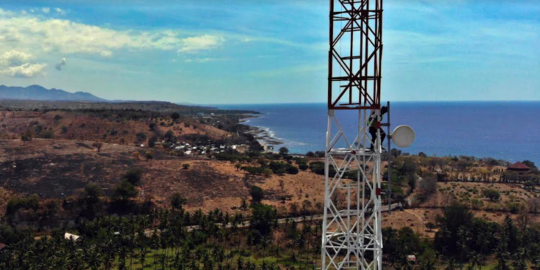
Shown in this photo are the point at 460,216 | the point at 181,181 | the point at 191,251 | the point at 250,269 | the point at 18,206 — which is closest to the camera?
the point at 250,269

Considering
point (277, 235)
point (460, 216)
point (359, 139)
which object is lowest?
point (277, 235)

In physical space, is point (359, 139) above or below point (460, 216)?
above

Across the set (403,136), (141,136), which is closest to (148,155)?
(141,136)

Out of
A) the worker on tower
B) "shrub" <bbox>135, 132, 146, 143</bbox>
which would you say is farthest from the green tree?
"shrub" <bbox>135, 132, 146, 143</bbox>

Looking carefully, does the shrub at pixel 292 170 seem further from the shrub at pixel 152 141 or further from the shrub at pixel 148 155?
the shrub at pixel 152 141

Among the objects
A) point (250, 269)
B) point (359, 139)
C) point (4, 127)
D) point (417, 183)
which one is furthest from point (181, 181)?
point (4, 127)

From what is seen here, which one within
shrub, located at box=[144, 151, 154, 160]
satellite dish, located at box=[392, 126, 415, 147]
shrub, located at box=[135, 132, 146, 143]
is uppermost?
satellite dish, located at box=[392, 126, 415, 147]

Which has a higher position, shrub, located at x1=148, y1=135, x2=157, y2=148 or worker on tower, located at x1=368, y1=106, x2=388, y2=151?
worker on tower, located at x1=368, y1=106, x2=388, y2=151

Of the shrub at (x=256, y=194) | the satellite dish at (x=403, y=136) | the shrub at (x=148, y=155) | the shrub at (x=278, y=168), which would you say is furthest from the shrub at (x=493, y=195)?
the satellite dish at (x=403, y=136)

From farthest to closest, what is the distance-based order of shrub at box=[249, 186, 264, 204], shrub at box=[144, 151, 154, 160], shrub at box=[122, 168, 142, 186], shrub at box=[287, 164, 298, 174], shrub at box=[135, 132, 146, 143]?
1. shrub at box=[135, 132, 146, 143]
2. shrub at box=[287, 164, 298, 174]
3. shrub at box=[144, 151, 154, 160]
4. shrub at box=[122, 168, 142, 186]
5. shrub at box=[249, 186, 264, 204]

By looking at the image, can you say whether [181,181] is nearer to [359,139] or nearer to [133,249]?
[133,249]

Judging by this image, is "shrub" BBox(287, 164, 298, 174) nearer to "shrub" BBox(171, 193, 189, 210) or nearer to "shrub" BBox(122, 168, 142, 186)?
"shrub" BBox(171, 193, 189, 210)
